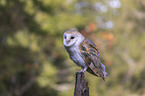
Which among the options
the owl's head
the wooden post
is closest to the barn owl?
the owl's head

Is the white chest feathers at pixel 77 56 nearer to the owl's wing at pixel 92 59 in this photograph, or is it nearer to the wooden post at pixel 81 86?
the owl's wing at pixel 92 59

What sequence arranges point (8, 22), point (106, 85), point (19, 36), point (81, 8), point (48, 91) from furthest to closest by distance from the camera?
point (81, 8) → point (106, 85) → point (48, 91) → point (8, 22) → point (19, 36)

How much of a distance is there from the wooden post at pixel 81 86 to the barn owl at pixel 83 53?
15cm

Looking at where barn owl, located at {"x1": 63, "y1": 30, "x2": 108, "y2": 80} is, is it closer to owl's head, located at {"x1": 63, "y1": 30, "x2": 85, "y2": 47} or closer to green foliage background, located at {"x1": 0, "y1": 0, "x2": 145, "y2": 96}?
owl's head, located at {"x1": 63, "y1": 30, "x2": 85, "y2": 47}

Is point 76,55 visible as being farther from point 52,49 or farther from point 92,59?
point 52,49

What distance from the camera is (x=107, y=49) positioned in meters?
16.2

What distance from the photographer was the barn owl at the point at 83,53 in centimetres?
331

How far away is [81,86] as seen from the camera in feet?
10.6

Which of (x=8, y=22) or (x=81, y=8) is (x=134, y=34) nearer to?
(x=8, y=22)

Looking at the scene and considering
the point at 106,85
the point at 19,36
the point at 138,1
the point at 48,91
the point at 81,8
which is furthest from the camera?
the point at 81,8

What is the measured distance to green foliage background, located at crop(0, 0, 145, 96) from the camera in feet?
38.3

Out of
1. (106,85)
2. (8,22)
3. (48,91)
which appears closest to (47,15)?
(8,22)

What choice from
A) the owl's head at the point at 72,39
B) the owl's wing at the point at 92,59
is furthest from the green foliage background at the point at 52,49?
the owl's head at the point at 72,39

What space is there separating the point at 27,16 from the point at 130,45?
236 inches
